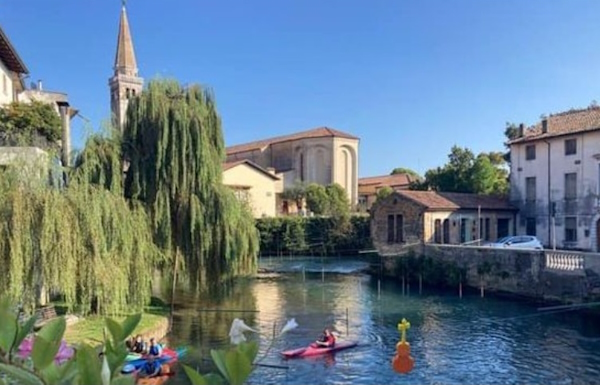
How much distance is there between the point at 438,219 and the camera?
3509 centimetres

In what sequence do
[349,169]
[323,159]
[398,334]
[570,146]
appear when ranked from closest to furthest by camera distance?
[398,334] → [570,146] → [323,159] → [349,169]

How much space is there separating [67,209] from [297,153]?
61.2 m

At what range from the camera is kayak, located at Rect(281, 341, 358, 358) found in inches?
624

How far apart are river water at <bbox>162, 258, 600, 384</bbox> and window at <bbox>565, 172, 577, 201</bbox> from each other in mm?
11202

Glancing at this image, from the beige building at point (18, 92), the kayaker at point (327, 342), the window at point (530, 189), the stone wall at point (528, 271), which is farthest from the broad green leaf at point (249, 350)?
the window at point (530, 189)

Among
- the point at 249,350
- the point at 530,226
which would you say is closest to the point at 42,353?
the point at 249,350

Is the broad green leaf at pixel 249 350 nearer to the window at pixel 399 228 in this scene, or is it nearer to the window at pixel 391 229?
the window at pixel 399 228

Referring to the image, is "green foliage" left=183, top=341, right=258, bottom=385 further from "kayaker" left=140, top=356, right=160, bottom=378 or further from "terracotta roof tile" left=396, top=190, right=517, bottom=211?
"terracotta roof tile" left=396, top=190, right=517, bottom=211

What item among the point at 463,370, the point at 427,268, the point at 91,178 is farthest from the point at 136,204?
the point at 427,268

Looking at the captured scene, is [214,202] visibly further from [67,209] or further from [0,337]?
[0,337]

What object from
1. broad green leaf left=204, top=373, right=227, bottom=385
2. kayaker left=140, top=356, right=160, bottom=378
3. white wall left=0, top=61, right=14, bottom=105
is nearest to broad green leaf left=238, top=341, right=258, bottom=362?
broad green leaf left=204, top=373, right=227, bottom=385

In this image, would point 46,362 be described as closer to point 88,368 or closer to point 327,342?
point 88,368

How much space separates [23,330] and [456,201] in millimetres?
37008

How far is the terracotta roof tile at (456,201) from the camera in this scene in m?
35.3
